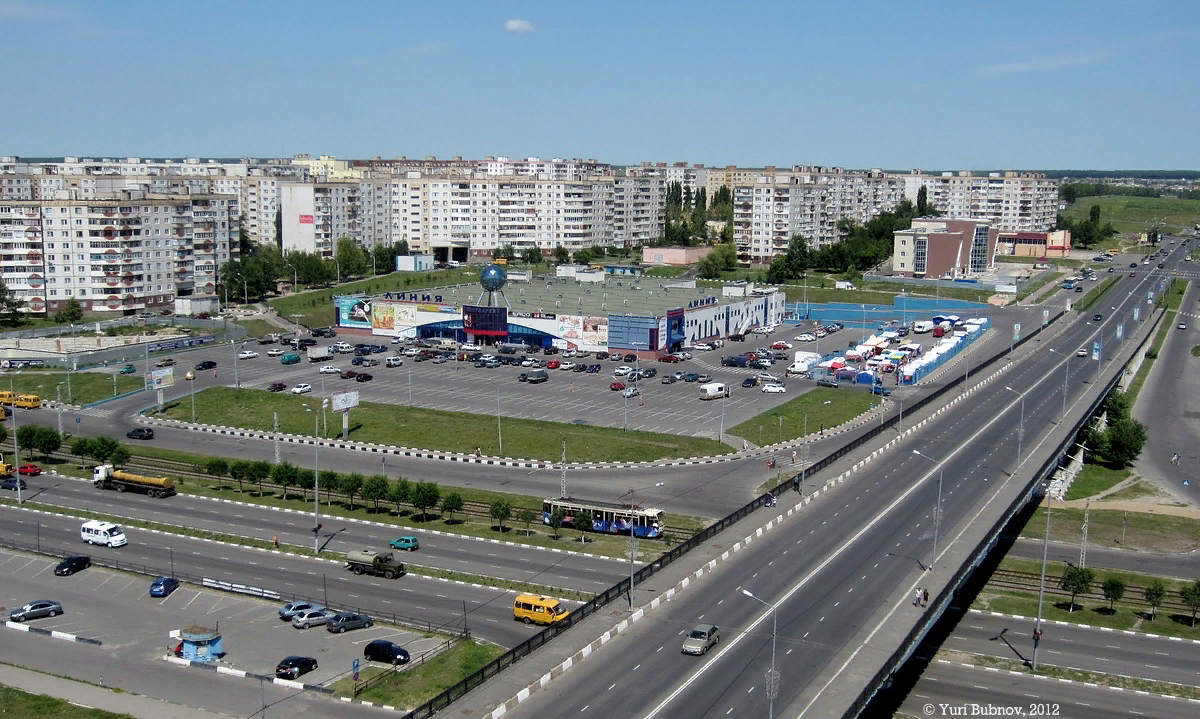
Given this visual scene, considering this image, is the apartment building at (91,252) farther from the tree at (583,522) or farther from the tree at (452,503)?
the tree at (583,522)

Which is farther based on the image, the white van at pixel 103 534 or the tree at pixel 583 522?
the tree at pixel 583 522

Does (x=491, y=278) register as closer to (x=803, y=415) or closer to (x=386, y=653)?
(x=803, y=415)

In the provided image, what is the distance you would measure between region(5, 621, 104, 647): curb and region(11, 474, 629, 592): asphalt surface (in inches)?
386

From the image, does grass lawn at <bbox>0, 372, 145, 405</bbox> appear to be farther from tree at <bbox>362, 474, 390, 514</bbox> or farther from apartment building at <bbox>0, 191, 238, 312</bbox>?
tree at <bbox>362, 474, 390, 514</bbox>

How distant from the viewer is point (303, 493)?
51156mm

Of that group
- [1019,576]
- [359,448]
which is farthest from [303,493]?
[1019,576]

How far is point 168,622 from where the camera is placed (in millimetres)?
35750

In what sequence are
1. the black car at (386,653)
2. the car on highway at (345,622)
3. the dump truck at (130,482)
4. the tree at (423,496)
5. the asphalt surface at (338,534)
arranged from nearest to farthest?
the black car at (386,653) → the car on highway at (345,622) → the asphalt surface at (338,534) → the tree at (423,496) → the dump truck at (130,482)

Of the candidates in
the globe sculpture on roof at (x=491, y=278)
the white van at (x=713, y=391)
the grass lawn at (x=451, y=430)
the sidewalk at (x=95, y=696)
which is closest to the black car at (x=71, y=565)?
the sidewalk at (x=95, y=696)

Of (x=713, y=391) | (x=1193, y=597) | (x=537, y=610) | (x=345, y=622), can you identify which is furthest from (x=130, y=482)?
(x=1193, y=597)

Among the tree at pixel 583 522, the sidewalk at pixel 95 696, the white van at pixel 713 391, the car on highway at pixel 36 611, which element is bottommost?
the sidewalk at pixel 95 696

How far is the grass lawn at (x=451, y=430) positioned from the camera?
182 feet

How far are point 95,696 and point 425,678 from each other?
8.91m

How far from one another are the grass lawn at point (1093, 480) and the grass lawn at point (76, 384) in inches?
2256
